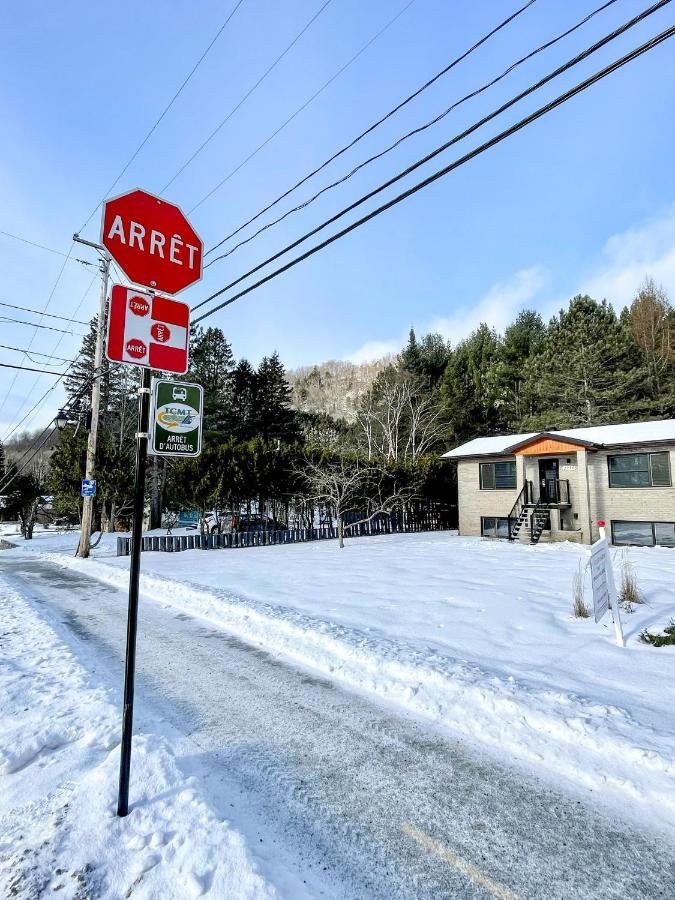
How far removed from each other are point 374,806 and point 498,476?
21795mm

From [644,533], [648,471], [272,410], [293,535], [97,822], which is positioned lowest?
[97,822]

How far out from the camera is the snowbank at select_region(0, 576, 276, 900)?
2.09 meters

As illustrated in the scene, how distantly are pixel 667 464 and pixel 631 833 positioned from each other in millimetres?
19251

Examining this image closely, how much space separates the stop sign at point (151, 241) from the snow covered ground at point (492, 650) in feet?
13.9

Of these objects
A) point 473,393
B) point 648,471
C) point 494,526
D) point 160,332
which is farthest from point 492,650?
point 473,393

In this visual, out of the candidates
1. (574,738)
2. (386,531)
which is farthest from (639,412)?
(574,738)

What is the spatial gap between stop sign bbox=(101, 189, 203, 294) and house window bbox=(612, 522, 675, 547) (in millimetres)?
20652

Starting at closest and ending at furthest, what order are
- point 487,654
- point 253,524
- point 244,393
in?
point 487,654 → point 253,524 → point 244,393

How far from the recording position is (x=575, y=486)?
66.1 ft

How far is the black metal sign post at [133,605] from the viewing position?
2.52 meters

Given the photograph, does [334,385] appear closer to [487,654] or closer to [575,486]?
[575,486]

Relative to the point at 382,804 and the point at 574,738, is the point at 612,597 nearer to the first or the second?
the point at 574,738

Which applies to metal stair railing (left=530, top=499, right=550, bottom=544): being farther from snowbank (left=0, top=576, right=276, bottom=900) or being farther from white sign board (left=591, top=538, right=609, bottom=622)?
snowbank (left=0, top=576, right=276, bottom=900)

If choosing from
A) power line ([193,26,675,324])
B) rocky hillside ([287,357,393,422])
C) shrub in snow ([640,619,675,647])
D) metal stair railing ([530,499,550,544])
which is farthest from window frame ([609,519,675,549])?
rocky hillside ([287,357,393,422])
